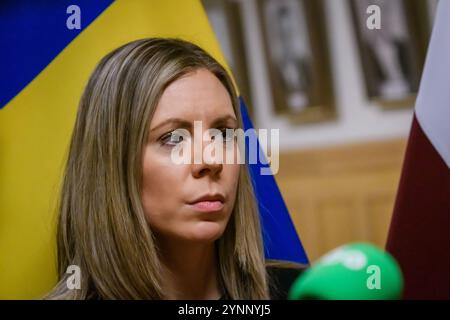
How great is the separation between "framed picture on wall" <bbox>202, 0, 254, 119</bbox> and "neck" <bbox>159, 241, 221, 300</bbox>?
251 mm

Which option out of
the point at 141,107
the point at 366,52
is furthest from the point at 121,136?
the point at 366,52

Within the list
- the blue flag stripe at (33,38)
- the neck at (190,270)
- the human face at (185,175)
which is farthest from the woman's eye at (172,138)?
the blue flag stripe at (33,38)

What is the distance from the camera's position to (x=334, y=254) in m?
0.52

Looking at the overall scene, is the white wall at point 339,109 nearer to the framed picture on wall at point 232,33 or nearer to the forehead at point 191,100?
the framed picture on wall at point 232,33

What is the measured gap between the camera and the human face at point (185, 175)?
707 mm

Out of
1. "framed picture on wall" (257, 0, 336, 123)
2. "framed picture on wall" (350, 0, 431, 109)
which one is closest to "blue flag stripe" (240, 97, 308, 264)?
"framed picture on wall" (257, 0, 336, 123)

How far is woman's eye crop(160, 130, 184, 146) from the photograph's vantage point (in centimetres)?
71

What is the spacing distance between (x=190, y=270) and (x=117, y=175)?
0.52 feet

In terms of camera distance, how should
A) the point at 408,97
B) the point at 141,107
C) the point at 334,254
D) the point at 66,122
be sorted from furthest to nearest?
1. the point at 408,97
2. the point at 66,122
3. the point at 141,107
4. the point at 334,254

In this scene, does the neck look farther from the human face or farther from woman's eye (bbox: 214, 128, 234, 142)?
woman's eye (bbox: 214, 128, 234, 142)

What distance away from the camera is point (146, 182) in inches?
28.5

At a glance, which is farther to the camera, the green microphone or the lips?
the lips

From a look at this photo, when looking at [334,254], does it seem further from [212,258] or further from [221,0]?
[221,0]

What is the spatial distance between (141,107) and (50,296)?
0.26 meters
